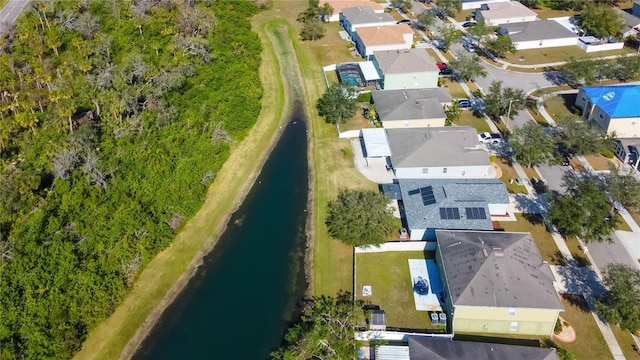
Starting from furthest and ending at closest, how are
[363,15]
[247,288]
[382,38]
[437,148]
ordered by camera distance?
1. [363,15]
2. [382,38]
3. [437,148]
4. [247,288]

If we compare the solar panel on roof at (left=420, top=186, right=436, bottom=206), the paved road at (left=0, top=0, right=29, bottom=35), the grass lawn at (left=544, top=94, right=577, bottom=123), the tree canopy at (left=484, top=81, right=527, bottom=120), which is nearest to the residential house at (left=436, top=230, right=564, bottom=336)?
the solar panel on roof at (left=420, top=186, right=436, bottom=206)

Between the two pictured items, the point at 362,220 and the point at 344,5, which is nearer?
the point at 362,220

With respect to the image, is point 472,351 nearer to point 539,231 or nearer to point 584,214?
point 539,231

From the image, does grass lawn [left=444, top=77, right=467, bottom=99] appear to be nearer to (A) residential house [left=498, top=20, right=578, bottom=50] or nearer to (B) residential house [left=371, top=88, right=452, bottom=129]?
(B) residential house [left=371, top=88, right=452, bottom=129]

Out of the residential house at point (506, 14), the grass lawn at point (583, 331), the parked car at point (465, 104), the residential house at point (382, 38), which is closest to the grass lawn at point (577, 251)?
the grass lawn at point (583, 331)

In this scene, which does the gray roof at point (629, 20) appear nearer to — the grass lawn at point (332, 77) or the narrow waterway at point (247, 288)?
the grass lawn at point (332, 77)

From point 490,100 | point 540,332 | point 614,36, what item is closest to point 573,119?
point 490,100

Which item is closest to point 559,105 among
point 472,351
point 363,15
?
point 363,15
